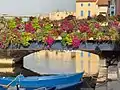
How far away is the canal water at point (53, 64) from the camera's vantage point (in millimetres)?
19603

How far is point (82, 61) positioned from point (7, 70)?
6538 mm

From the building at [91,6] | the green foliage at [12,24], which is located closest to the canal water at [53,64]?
the green foliage at [12,24]

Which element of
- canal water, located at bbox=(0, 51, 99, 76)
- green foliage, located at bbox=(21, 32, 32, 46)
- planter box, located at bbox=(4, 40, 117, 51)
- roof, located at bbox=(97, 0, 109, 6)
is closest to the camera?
green foliage, located at bbox=(21, 32, 32, 46)

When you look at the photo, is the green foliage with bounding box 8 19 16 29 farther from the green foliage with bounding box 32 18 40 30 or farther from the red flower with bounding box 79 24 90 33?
the red flower with bounding box 79 24 90 33

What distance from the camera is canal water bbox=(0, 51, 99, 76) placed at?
19.6 meters

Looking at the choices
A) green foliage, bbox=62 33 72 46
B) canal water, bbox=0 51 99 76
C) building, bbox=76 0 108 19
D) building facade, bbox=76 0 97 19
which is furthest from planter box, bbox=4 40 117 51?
building facade, bbox=76 0 97 19

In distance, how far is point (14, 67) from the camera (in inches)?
802

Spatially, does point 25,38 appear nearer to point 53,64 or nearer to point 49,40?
point 49,40

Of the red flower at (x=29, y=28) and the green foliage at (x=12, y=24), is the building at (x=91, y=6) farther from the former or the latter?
the red flower at (x=29, y=28)

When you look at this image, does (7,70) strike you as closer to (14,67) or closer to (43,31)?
(14,67)

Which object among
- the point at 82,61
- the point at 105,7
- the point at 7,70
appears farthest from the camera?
the point at 105,7

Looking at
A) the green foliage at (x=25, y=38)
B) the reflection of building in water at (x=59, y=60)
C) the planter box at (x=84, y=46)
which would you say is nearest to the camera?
the green foliage at (x=25, y=38)

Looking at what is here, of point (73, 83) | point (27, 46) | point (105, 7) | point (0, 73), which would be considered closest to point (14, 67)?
point (0, 73)

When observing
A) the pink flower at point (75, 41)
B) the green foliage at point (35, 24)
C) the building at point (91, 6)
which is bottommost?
the pink flower at point (75, 41)
